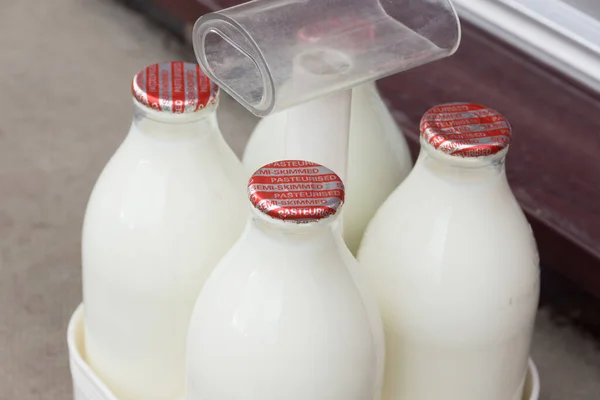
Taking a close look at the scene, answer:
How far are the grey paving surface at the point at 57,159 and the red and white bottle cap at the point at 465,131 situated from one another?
0.47 meters

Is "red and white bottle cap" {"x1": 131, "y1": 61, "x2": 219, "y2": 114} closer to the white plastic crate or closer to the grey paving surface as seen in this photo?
the white plastic crate

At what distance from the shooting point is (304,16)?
1.99ft

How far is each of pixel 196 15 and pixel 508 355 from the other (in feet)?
2.96

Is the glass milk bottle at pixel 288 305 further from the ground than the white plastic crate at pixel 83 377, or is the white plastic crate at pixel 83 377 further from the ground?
the glass milk bottle at pixel 288 305

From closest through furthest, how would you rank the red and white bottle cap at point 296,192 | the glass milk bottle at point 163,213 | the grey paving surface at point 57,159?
the red and white bottle cap at point 296,192
the glass milk bottle at point 163,213
the grey paving surface at point 57,159

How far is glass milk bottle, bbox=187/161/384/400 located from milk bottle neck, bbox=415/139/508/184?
87 millimetres

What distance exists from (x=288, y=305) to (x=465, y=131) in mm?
180

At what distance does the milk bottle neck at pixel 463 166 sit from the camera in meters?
0.61

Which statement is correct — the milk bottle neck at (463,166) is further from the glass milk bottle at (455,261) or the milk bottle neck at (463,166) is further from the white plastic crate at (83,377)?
the white plastic crate at (83,377)

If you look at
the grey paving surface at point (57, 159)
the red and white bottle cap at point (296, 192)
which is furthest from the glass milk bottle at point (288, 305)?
the grey paving surface at point (57, 159)

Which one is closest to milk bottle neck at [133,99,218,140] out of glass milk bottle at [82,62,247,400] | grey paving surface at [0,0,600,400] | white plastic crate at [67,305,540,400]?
glass milk bottle at [82,62,247,400]

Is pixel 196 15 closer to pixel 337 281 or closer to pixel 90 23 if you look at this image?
pixel 90 23

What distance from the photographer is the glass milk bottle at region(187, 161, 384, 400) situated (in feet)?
1.82

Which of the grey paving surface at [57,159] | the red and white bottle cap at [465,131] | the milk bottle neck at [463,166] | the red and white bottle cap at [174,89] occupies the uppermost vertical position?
the red and white bottle cap at [174,89]
